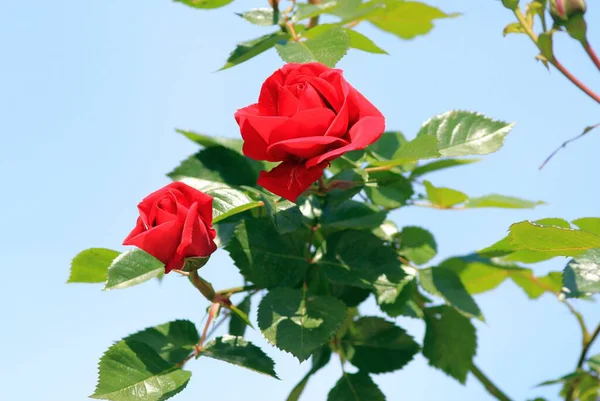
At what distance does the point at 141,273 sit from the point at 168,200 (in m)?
0.24

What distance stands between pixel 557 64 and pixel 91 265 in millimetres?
921

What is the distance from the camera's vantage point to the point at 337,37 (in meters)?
1.25

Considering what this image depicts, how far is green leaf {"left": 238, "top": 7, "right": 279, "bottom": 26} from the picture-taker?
143cm

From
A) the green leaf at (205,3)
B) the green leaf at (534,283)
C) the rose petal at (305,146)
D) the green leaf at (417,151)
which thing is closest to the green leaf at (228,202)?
the rose petal at (305,146)

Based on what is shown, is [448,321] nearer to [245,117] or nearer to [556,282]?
[556,282]

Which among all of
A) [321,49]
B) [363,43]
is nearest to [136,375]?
[321,49]

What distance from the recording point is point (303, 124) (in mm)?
972


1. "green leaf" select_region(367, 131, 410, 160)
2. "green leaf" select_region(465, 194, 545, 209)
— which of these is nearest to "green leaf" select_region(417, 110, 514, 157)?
"green leaf" select_region(367, 131, 410, 160)

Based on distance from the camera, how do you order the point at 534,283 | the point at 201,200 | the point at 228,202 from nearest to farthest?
the point at 201,200 < the point at 228,202 < the point at 534,283

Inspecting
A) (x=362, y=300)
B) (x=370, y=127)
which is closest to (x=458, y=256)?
(x=362, y=300)

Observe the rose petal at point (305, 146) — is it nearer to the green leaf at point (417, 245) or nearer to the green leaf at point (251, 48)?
the green leaf at point (251, 48)

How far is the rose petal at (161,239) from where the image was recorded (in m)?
0.99

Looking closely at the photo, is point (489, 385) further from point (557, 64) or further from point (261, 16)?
point (261, 16)

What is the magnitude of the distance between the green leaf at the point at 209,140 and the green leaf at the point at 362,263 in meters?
0.31
